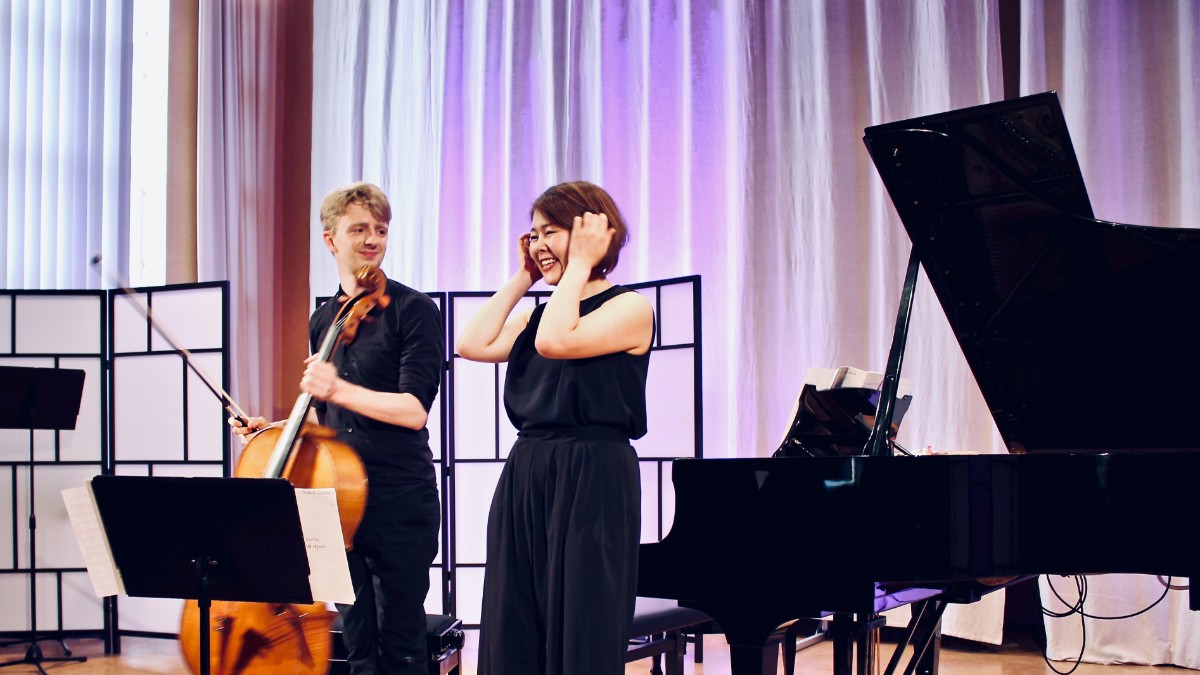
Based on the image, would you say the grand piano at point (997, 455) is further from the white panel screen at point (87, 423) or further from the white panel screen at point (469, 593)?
the white panel screen at point (87, 423)

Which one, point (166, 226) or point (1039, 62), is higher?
point (1039, 62)

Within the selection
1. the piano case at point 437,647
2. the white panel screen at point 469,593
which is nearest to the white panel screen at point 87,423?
the white panel screen at point 469,593

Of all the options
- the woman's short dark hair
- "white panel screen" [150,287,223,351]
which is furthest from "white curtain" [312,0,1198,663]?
the woman's short dark hair

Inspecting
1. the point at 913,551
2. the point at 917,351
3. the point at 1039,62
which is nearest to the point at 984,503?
the point at 913,551

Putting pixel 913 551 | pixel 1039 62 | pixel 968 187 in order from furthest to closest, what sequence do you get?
pixel 1039 62 < pixel 968 187 < pixel 913 551

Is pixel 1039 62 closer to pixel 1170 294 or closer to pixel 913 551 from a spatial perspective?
pixel 1170 294

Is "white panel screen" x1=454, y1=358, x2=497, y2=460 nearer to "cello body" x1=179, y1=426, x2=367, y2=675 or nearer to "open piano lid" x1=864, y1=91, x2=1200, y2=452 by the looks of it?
"cello body" x1=179, y1=426, x2=367, y2=675

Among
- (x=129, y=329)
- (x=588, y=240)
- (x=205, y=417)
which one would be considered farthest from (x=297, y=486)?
(x=129, y=329)

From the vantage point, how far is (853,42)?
5.45m

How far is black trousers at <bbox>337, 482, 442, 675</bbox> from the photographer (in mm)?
2578

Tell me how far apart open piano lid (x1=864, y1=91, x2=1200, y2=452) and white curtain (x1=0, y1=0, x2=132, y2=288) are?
4.52 m

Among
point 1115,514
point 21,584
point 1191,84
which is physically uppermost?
point 1191,84

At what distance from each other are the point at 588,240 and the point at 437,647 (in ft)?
4.43

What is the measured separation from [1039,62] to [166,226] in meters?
4.59
